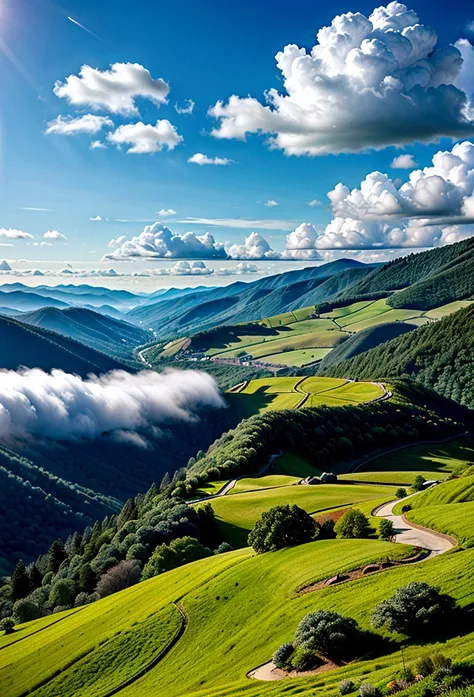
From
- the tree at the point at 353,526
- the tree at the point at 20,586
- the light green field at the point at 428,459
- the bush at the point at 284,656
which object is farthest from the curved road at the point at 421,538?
the tree at the point at 20,586

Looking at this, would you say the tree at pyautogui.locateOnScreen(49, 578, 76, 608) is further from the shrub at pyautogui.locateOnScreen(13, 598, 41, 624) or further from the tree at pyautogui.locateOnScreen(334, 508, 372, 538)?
the tree at pyautogui.locateOnScreen(334, 508, 372, 538)

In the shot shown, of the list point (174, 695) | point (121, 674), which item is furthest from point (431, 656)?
point (121, 674)

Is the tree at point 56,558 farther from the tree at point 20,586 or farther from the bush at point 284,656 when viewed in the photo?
the bush at point 284,656

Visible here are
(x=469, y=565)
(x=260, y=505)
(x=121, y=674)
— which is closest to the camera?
(x=469, y=565)

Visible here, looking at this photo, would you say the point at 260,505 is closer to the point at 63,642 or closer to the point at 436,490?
the point at 436,490

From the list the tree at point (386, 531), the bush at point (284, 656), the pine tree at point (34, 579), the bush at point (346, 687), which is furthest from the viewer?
the pine tree at point (34, 579)

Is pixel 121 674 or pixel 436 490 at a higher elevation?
pixel 436 490

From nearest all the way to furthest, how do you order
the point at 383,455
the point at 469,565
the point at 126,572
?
the point at 469,565 < the point at 126,572 < the point at 383,455

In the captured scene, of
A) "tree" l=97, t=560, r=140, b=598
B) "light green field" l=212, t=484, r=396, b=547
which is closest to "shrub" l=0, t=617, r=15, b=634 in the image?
"tree" l=97, t=560, r=140, b=598
